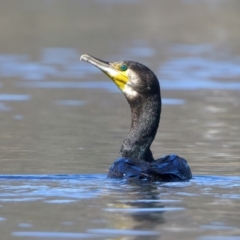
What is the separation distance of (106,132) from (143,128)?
3536mm

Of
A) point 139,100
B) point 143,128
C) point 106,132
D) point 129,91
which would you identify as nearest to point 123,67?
point 129,91

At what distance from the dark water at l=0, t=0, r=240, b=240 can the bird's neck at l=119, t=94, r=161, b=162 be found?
420 mm

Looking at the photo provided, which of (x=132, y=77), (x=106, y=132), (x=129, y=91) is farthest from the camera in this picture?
(x=106, y=132)

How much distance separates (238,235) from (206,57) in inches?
744

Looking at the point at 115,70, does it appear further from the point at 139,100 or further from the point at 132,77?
the point at 139,100

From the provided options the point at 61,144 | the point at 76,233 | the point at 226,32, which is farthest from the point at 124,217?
the point at 226,32

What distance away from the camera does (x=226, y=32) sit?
34.1 meters

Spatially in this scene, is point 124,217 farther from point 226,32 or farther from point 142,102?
point 226,32

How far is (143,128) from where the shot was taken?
1105cm

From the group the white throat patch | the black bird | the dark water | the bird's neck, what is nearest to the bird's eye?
the black bird

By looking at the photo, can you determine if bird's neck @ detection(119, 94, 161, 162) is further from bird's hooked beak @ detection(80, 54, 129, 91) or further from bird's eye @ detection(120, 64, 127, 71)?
bird's eye @ detection(120, 64, 127, 71)

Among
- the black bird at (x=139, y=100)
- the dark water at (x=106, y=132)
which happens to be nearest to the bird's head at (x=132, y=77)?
the black bird at (x=139, y=100)

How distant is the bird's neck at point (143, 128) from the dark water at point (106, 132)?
16.5 inches

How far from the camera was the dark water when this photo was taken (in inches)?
330
